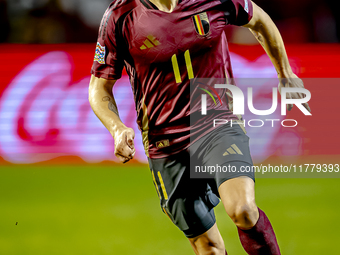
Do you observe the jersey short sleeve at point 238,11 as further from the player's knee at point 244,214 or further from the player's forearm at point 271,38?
the player's knee at point 244,214

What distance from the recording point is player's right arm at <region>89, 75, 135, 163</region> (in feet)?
5.44

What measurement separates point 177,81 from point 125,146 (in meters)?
0.60

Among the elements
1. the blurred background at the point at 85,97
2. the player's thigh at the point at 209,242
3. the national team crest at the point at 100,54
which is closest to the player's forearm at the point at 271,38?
the national team crest at the point at 100,54

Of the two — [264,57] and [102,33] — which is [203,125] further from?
[264,57]

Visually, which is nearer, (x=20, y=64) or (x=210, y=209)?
(x=210, y=209)

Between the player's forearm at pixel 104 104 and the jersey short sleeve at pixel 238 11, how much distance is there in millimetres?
822

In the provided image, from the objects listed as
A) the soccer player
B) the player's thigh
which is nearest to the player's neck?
the soccer player

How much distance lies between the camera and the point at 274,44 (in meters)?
2.28

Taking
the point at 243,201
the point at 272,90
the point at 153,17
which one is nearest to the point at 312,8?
the point at 272,90

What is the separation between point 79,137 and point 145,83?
3908mm

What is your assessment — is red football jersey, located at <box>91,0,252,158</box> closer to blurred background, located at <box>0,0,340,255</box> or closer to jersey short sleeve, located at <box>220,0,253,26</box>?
jersey short sleeve, located at <box>220,0,253,26</box>

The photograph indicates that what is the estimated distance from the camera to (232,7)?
7.01 feet

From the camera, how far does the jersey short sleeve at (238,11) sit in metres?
2.12

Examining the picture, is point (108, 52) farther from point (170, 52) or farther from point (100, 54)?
point (170, 52)
